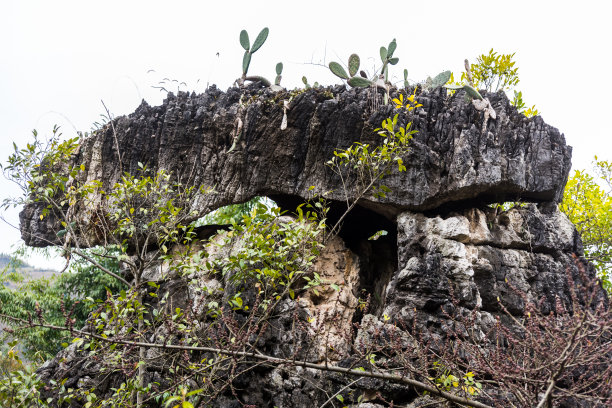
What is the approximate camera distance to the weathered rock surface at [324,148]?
6.06 metres

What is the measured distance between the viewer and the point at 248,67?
7410 millimetres

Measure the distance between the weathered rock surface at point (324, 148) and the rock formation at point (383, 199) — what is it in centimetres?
2

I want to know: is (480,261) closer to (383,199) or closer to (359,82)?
(383,199)

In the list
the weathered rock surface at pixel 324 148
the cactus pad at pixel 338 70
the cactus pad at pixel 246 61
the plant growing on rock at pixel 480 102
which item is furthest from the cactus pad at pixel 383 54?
the cactus pad at pixel 246 61

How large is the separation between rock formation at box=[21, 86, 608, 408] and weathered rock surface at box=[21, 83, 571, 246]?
0.6 inches

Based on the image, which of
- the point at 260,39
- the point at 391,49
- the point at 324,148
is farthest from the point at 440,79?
the point at 260,39

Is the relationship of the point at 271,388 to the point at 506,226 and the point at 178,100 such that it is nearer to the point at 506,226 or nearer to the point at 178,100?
the point at 506,226

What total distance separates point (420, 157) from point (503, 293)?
2.08 meters

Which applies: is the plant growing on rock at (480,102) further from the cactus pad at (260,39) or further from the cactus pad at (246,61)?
the cactus pad at (246,61)

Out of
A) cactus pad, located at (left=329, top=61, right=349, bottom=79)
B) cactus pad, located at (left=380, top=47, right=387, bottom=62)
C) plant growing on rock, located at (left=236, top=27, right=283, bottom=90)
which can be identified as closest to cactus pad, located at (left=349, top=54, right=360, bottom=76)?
cactus pad, located at (left=329, top=61, right=349, bottom=79)

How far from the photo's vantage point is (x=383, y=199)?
6.10 metres

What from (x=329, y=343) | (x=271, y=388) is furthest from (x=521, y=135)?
(x=271, y=388)

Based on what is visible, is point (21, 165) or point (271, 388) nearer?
point (21, 165)

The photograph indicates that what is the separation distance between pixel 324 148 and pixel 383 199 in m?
1.16
